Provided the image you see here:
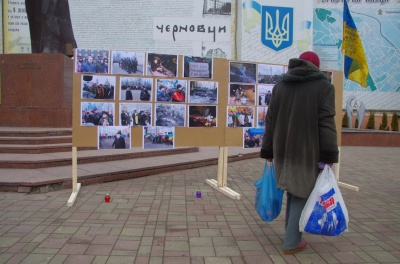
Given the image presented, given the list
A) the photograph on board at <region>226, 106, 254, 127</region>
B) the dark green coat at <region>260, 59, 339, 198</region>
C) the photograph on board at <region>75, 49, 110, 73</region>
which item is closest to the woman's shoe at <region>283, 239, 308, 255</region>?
the dark green coat at <region>260, 59, 339, 198</region>

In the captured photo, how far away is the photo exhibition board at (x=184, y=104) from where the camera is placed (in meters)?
4.82

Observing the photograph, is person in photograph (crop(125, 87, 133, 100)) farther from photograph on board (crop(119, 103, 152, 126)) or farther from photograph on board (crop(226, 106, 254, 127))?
photograph on board (crop(226, 106, 254, 127))

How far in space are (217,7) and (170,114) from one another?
15.7 metres

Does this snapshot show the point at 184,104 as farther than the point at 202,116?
No

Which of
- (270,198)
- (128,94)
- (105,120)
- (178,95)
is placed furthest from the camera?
(178,95)

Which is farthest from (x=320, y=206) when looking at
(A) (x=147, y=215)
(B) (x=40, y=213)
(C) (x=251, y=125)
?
(B) (x=40, y=213)

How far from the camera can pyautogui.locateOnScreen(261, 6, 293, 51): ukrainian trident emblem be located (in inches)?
750

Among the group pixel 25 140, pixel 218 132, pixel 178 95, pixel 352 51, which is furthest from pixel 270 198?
pixel 25 140

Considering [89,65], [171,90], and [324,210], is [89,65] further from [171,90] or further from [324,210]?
[324,210]

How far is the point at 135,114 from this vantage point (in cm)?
504

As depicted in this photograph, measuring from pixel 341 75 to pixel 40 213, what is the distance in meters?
5.06

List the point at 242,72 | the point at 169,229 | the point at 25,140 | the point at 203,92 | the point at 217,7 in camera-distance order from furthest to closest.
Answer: the point at 217,7 < the point at 25,140 < the point at 242,72 < the point at 203,92 < the point at 169,229

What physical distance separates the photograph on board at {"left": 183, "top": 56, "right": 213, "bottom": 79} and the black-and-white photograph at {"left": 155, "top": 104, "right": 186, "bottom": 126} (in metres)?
0.50

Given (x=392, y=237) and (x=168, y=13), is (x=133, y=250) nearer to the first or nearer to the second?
(x=392, y=237)
